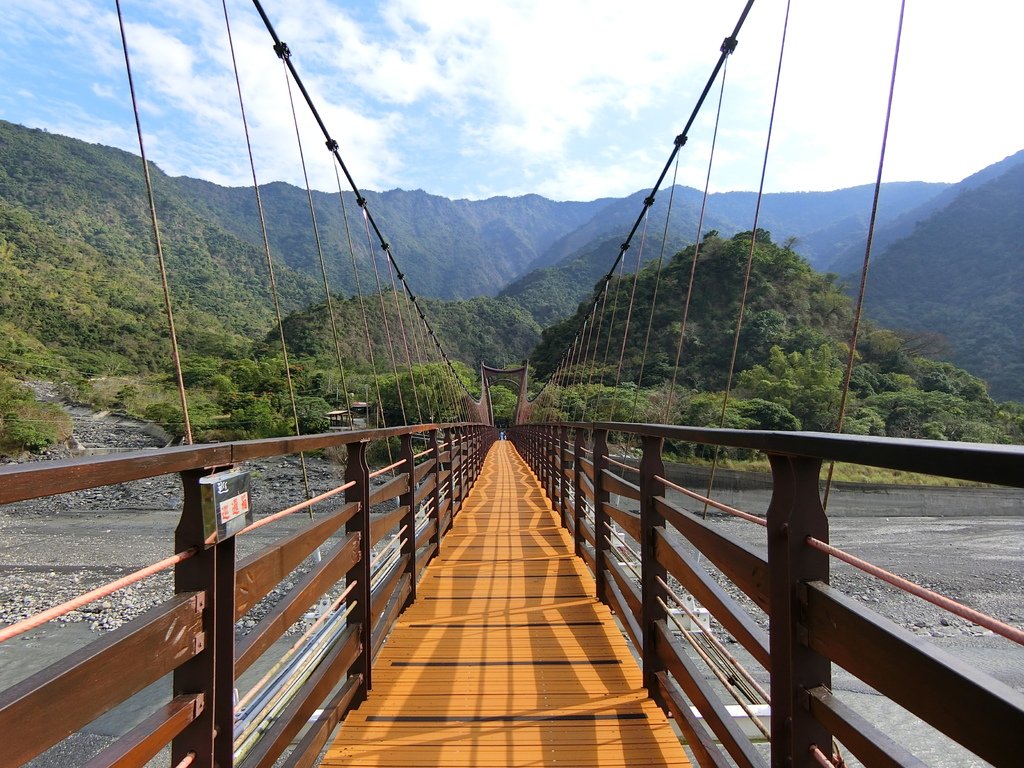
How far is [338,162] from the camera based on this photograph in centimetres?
784

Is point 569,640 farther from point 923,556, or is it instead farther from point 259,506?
point 259,506

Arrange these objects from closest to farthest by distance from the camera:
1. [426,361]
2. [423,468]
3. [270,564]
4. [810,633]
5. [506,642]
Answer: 1. [810,633]
2. [270,564]
3. [506,642]
4. [423,468]
5. [426,361]

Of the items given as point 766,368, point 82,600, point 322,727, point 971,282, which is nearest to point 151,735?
point 82,600

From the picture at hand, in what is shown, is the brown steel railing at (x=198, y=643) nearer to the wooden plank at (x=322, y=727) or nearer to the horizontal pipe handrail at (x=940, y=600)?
the wooden plank at (x=322, y=727)

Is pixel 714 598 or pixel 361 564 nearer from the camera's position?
pixel 714 598

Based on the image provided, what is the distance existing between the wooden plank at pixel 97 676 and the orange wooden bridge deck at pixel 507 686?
850mm

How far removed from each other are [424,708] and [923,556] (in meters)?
16.6

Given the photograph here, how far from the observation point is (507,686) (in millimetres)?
1843

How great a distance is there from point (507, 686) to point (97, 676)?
145cm

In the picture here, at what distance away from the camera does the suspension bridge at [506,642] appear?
611 mm

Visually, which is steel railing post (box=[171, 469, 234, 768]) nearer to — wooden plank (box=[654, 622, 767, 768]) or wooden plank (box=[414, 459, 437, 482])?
wooden plank (box=[654, 622, 767, 768])

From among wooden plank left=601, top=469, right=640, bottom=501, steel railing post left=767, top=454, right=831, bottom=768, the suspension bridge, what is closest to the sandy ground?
wooden plank left=601, top=469, right=640, bottom=501

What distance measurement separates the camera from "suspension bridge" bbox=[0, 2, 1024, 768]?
61cm

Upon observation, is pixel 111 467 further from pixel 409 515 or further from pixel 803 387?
pixel 803 387
